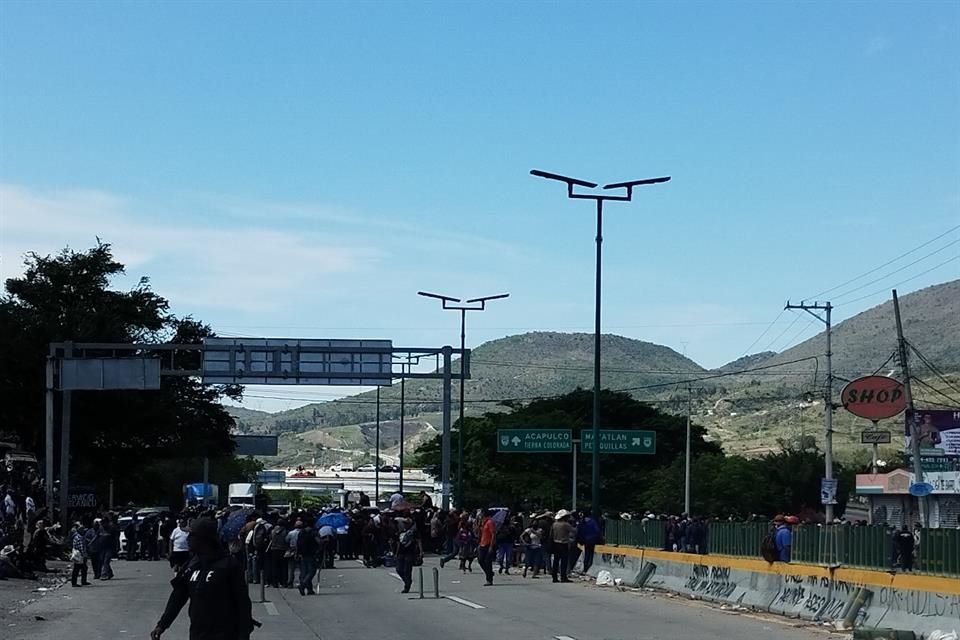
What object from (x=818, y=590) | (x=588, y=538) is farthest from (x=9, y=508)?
(x=818, y=590)

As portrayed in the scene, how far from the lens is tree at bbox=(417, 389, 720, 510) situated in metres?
85.9

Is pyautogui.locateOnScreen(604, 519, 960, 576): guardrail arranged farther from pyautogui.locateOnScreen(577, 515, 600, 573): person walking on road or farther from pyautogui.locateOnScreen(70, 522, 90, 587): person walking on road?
pyautogui.locateOnScreen(70, 522, 90, 587): person walking on road

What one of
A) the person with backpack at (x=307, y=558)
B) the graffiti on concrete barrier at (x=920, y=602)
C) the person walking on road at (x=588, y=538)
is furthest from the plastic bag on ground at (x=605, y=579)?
the graffiti on concrete barrier at (x=920, y=602)

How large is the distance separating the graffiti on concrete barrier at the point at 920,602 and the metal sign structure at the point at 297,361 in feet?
103

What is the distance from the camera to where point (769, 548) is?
23.9 meters

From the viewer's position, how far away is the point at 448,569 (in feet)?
130

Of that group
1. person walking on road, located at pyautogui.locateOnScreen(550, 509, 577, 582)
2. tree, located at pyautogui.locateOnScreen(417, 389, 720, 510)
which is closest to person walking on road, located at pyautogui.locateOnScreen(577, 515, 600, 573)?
person walking on road, located at pyautogui.locateOnScreen(550, 509, 577, 582)

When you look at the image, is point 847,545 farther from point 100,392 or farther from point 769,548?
point 100,392

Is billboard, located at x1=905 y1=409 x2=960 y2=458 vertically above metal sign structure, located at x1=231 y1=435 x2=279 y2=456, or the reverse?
billboard, located at x1=905 y1=409 x2=960 y2=458

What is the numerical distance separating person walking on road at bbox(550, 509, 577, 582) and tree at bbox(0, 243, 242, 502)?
33.8 metres

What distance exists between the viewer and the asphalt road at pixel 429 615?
62.5 ft

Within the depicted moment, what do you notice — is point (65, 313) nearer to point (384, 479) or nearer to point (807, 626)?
point (807, 626)

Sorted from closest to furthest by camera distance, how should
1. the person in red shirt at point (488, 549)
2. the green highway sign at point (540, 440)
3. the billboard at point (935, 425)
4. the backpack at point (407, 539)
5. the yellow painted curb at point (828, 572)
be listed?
the yellow painted curb at point (828, 572)
the backpack at point (407, 539)
the person in red shirt at point (488, 549)
the green highway sign at point (540, 440)
the billboard at point (935, 425)

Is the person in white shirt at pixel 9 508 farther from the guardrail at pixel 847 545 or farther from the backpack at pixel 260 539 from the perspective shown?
the guardrail at pixel 847 545
